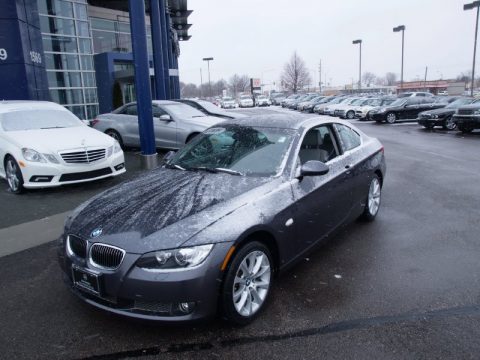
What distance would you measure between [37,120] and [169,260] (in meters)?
6.70

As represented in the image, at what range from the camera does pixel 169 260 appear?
2748 millimetres

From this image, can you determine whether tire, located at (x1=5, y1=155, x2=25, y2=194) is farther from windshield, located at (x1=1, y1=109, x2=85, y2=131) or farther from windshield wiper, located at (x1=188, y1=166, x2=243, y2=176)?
windshield wiper, located at (x1=188, y1=166, x2=243, y2=176)

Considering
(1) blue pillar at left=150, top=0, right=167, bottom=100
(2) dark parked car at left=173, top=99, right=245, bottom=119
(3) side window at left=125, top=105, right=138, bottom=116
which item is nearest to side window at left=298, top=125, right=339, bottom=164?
(2) dark parked car at left=173, top=99, right=245, bottom=119

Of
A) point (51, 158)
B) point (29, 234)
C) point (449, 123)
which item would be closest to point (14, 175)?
point (51, 158)

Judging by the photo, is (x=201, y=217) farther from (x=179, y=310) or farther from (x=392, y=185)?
(x=392, y=185)

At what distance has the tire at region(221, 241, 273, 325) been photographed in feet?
9.61

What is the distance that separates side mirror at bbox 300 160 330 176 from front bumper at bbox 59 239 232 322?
122cm

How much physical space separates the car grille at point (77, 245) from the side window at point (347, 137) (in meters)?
3.15

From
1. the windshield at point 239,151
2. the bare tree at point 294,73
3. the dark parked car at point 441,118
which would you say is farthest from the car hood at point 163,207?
the bare tree at point 294,73

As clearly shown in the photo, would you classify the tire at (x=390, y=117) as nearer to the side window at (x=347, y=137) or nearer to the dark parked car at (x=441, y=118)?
the dark parked car at (x=441, y=118)

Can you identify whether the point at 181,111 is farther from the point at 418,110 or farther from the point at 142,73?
the point at 418,110

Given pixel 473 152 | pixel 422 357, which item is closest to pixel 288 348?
pixel 422 357

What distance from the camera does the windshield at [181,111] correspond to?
36.5ft

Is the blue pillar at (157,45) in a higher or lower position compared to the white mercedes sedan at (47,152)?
higher
